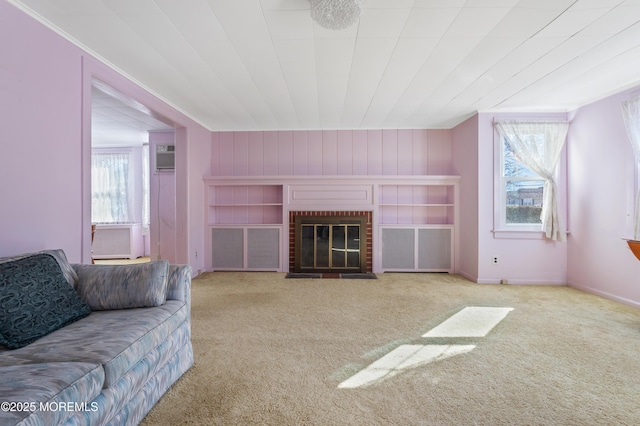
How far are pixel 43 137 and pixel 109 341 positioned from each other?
1731mm

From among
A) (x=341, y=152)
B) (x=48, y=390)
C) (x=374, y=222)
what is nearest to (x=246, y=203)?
(x=341, y=152)

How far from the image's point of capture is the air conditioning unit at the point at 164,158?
5.09 metres

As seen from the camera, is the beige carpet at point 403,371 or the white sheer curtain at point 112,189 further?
the white sheer curtain at point 112,189

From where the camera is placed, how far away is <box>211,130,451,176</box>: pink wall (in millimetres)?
5059

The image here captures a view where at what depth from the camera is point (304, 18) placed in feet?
6.84

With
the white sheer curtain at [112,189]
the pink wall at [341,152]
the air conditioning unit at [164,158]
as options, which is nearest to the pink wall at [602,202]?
the pink wall at [341,152]

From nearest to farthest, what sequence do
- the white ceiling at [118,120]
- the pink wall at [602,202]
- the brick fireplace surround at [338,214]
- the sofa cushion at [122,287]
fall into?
the sofa cushion at [122,287], the pink wall at [602,202], the white ceiling at [118,120], the brick fireplace surround at [338,214]

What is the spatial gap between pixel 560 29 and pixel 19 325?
12.6ft

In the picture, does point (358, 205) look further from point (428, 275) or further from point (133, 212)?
point (133, 212)

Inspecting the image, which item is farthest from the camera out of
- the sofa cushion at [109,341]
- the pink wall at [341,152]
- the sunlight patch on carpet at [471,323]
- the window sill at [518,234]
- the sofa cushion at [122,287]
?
the pink wall at [341,152]

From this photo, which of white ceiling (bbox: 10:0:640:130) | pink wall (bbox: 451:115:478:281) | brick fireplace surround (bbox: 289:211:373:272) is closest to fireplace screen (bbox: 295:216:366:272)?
brick fireplace surround (bbox: 289:211:373:272)

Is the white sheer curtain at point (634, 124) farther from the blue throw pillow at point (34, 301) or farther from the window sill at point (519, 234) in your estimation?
the blue throw pillow at point (34, 301)

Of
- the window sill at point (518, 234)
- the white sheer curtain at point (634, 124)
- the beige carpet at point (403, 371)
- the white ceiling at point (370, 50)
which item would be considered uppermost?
the white ceiling at point (370, 50)

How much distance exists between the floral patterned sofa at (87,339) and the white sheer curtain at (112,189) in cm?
524
